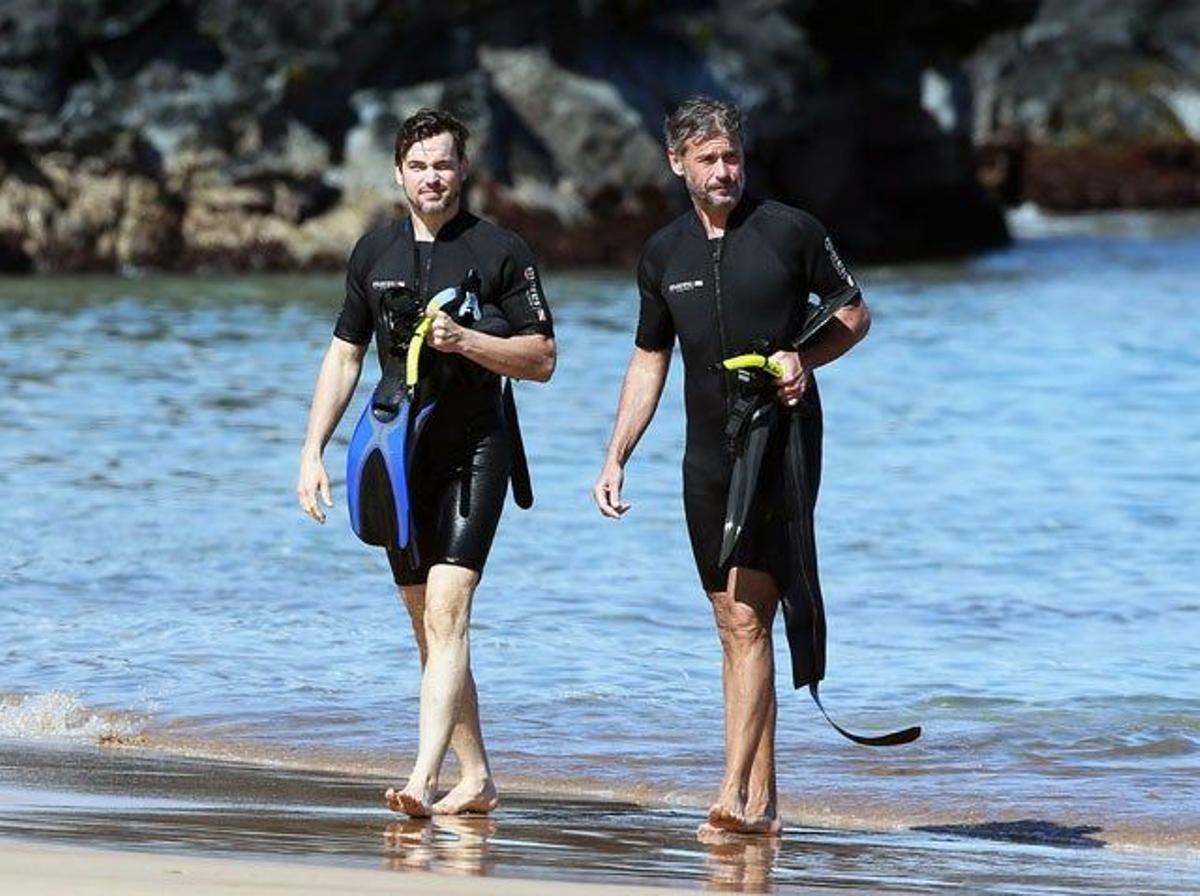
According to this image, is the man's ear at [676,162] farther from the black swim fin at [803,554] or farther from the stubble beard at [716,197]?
the black swim fin at [803,554]

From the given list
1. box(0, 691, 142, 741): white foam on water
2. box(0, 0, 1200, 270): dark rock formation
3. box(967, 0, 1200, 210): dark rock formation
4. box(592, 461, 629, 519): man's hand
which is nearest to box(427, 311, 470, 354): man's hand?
box(592, 461, 629, 519): man's hand

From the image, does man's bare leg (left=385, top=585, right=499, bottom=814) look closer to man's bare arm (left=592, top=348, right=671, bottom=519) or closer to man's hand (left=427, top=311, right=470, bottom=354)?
man's bare arm (left=592, top=348, right=671, bottom=519)

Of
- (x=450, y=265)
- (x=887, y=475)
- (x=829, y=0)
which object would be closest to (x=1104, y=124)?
(x=829, y=0)

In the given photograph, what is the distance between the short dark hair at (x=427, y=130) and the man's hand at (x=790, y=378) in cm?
103

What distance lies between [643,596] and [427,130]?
5190 mm

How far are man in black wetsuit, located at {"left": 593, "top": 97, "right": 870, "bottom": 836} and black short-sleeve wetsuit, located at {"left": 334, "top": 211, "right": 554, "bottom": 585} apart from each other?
38cm

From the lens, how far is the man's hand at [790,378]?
6.89m

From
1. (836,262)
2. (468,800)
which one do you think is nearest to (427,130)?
(836,262)

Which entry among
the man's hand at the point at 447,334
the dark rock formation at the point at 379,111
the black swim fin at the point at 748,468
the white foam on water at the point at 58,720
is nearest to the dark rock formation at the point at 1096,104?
the dark rock formation at the point at 379,111

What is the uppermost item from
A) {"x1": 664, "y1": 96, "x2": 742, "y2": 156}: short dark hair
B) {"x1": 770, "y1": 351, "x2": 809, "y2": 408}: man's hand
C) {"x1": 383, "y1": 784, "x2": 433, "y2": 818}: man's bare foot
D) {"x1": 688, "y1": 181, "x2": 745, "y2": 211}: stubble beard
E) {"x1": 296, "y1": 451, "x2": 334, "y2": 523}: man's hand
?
{"x1": 664, "y1": 96, "x2": 742, "y2": 156}: short dark hair

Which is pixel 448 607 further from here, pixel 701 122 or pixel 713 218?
pixel 701 122

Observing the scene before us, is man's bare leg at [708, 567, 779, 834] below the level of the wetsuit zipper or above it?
below

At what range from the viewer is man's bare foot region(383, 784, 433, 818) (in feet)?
23.0

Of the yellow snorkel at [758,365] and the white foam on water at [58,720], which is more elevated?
the yellow snorkel at [758,365]
